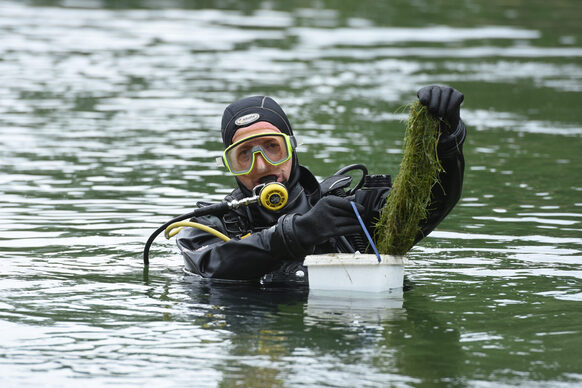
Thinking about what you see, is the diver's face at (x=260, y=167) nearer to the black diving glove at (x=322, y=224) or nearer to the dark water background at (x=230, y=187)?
the black diving glove at (x=322, y=224)

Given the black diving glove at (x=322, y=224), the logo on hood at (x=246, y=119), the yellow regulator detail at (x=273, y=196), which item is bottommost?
the black diving glove at (x=322, y=224)

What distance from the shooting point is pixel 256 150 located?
20.2 ft

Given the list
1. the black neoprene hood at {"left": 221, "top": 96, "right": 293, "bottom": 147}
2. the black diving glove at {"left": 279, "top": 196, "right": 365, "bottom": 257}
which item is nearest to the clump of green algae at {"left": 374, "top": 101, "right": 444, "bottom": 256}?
the black diving glove at {"left": 279, "top": 196, "right": 365, "bottom": 257}

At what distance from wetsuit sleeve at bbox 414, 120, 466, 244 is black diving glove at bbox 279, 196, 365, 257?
0.50m

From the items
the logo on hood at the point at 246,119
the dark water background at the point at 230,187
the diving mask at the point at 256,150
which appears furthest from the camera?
the logo on hood at the point at 246,119

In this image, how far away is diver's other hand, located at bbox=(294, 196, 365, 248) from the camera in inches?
222

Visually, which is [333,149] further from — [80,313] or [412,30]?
[412,30]

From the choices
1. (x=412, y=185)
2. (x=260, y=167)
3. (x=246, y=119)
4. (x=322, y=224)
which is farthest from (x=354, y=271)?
(x=246, y=119)

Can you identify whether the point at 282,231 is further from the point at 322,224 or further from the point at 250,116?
the point at 250,116

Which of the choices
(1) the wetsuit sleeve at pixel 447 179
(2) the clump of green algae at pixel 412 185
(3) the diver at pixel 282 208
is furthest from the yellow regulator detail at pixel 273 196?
(1) the wetsuit sleeve at pixel 447 179

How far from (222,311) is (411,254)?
2.15 m

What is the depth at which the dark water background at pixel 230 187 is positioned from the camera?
16.5ft

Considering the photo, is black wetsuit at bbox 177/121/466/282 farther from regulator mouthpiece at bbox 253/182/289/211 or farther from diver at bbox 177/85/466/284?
regulator mouthpiece at bbox 253/182/289/211

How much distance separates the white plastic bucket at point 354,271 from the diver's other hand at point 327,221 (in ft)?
0.38
